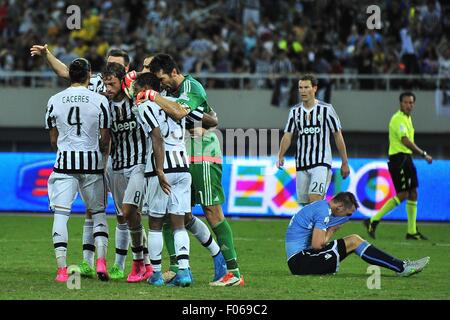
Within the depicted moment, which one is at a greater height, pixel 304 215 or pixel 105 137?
pixel 105 137

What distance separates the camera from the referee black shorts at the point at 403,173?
16.6 meters

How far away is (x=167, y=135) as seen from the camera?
34.0ft

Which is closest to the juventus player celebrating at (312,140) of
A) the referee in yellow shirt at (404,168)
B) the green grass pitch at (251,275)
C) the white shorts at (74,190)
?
the green grass pitch at (251,275)

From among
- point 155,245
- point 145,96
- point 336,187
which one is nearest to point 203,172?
point 155,245

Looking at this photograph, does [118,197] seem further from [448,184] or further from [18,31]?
[18,31]

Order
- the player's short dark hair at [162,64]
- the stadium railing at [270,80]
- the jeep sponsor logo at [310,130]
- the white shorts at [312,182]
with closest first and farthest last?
the player's short dark hair at [162,64], the white shorts at [312,182], the jeep sponsor logo at [310,130], the stadium railing at [270,80]

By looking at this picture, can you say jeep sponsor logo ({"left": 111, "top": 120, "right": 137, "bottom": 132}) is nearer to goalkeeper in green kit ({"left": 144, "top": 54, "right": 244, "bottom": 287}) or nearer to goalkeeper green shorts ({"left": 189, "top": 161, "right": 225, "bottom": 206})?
goalkeeper in green kit ({"left": 144, "top": 54, "right": 244, "bottom": 287})

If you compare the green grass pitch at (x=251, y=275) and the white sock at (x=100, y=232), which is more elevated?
the white sock at (x=100, y=232)

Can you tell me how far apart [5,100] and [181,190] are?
16362 millimetres

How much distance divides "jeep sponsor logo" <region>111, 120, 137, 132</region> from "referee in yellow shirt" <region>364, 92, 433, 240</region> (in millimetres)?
6408

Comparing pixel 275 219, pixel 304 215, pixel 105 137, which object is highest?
pixel 105 137

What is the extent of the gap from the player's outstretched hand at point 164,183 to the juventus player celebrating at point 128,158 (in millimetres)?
779

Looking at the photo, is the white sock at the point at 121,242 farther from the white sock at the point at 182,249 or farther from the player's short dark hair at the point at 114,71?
the player's short dark hair at the point at 114,71
